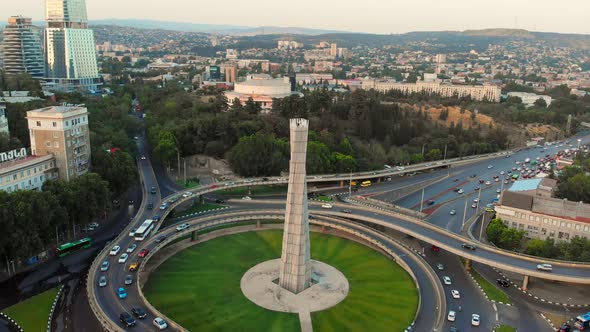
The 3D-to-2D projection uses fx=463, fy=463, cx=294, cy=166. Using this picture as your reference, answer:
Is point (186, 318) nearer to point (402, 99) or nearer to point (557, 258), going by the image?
point (557, 258)

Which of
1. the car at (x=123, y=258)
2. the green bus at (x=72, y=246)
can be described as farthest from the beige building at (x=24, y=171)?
the car at (x=123, y=258)

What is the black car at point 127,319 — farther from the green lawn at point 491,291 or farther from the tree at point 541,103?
the tree at point 541,103

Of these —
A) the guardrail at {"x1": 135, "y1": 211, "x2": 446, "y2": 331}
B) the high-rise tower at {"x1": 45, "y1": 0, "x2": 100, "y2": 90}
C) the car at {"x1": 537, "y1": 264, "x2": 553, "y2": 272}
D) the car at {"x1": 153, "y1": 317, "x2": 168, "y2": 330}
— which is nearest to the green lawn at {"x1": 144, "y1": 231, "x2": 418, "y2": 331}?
the guardrail at {"x1": 135, "y1": 211, "x2": 446, "y2": 331}

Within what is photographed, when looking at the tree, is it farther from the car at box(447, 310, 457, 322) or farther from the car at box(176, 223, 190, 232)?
the car at box(176, 223, 190, 232)

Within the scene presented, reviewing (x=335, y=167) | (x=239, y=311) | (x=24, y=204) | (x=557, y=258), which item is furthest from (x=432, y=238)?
(x=24, y=204)

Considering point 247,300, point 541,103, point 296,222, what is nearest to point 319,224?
point 296,222
